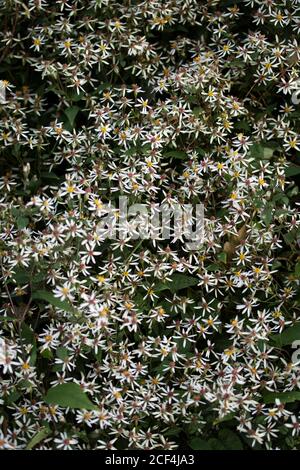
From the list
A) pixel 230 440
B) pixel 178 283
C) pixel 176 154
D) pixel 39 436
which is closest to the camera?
pixel 39 436

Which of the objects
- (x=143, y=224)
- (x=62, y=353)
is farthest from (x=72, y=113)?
(x=62, y=353)

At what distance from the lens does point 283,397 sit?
311cm

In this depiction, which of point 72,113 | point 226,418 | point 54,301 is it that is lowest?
point 226,418

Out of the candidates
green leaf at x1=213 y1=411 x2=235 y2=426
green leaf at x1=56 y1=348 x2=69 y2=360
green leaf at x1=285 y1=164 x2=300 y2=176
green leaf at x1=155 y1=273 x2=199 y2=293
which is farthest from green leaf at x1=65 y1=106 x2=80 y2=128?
green leaf at x1=213 y1=411 x2=235 y2=426

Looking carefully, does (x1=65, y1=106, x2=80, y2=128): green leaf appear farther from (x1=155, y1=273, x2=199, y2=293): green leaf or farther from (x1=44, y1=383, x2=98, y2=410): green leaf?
(x1=44, y1=383, x2=98, y2=410): green leaf

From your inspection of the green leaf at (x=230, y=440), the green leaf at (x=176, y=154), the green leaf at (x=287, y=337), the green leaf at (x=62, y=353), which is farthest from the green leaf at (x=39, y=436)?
→ the green leaf at (x=176, y=154)

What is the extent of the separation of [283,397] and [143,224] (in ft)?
3.59

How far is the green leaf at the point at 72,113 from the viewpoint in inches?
153

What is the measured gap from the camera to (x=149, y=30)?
4.39 metres

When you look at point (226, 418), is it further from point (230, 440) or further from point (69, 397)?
point (69, 397)

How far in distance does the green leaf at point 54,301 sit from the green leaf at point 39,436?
52 centimetres

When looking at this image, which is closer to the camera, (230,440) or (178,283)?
(230,440)

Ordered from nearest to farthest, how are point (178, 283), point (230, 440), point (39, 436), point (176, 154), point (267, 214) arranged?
point (39, 436), point (230, 440), point (178, 283), point (267, 214), point (176, 154)

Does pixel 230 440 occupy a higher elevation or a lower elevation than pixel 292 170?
lower
